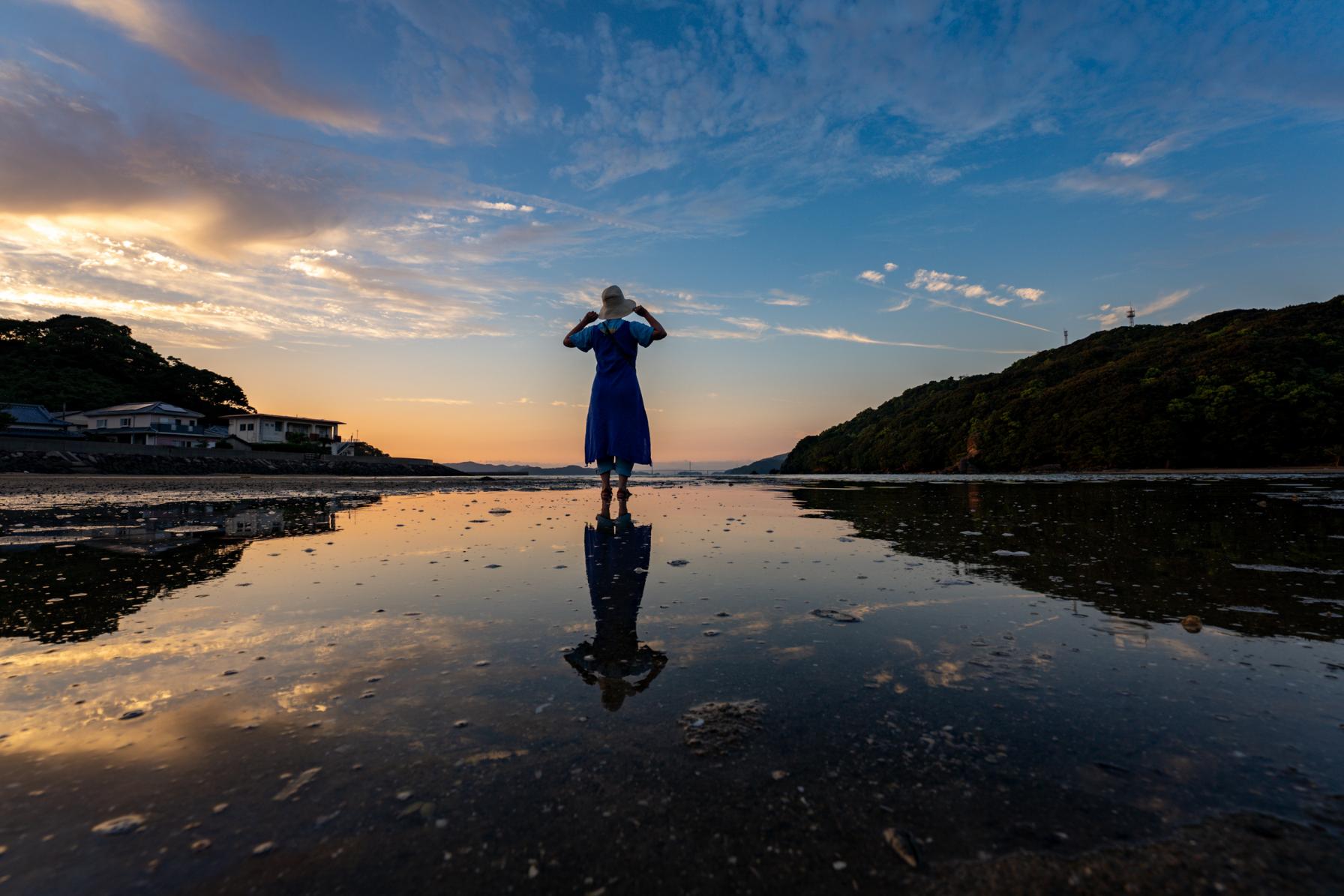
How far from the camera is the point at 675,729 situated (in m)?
1.92

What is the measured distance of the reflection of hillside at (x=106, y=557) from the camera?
3.32 meters

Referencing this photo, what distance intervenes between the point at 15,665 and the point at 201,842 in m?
2.22

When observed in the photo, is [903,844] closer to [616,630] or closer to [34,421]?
[616,630]

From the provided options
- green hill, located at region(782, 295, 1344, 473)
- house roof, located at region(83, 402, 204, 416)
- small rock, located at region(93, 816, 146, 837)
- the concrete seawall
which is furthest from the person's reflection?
house roof, located at region(83, 402, 204, 416)

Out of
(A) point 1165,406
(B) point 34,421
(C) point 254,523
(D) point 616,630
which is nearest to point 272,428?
(B) point 34,421

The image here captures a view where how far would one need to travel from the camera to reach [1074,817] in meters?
1.38

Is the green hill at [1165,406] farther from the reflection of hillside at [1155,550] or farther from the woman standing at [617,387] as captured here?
the woman standing at [617,387]

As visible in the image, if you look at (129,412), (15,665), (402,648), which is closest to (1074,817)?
(402,648)

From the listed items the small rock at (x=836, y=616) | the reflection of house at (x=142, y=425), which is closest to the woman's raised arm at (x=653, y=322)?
the small rock at (x=836, y=616)

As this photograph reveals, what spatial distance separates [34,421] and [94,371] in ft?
107

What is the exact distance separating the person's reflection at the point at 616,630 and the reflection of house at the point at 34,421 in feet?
285

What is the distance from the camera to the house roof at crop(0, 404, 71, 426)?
63.8m

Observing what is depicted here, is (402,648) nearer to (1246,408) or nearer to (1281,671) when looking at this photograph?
(1281,671)

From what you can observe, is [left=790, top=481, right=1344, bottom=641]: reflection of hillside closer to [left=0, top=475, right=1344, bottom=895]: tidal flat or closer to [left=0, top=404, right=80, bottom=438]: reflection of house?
[left=0, top=475, right=1344, bottom=895]: tidal flat
